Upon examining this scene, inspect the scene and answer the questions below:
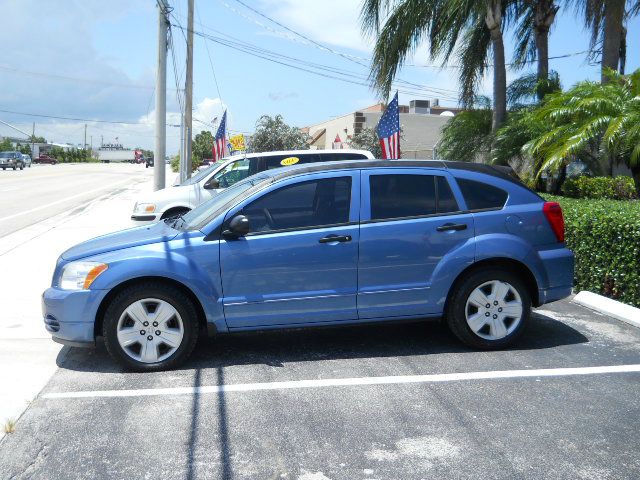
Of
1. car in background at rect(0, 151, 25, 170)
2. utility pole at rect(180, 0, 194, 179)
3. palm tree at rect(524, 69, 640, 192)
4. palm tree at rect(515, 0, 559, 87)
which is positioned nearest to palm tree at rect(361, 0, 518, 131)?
palm tree at rect(515, 0, 559, 87)

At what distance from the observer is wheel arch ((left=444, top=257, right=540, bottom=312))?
5.90 m

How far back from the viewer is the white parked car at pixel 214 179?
39.5 feet

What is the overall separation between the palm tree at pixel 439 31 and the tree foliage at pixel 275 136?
21.1 m

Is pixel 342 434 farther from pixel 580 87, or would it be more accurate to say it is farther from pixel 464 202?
Answer: pixel 580 87

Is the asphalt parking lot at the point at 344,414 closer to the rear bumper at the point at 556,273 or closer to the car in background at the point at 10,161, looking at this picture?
the rear bumper at the point at 556,273

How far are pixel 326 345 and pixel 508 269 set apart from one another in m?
1.75

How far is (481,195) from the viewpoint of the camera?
6.06m

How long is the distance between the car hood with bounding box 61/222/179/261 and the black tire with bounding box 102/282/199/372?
0.37m

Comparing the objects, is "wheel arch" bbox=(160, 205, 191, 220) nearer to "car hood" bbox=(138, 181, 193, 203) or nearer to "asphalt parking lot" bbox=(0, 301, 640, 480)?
"car hood" bbox=(138, 181, 193, 203)

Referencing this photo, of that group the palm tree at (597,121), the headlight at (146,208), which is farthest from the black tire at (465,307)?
the headlight at (146,208)

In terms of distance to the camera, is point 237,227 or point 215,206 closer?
point 237,227

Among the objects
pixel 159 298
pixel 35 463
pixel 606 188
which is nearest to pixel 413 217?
pixel 159 298

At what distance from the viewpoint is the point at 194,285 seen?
542cm

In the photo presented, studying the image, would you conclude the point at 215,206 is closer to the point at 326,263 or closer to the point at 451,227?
the point at 326,263
